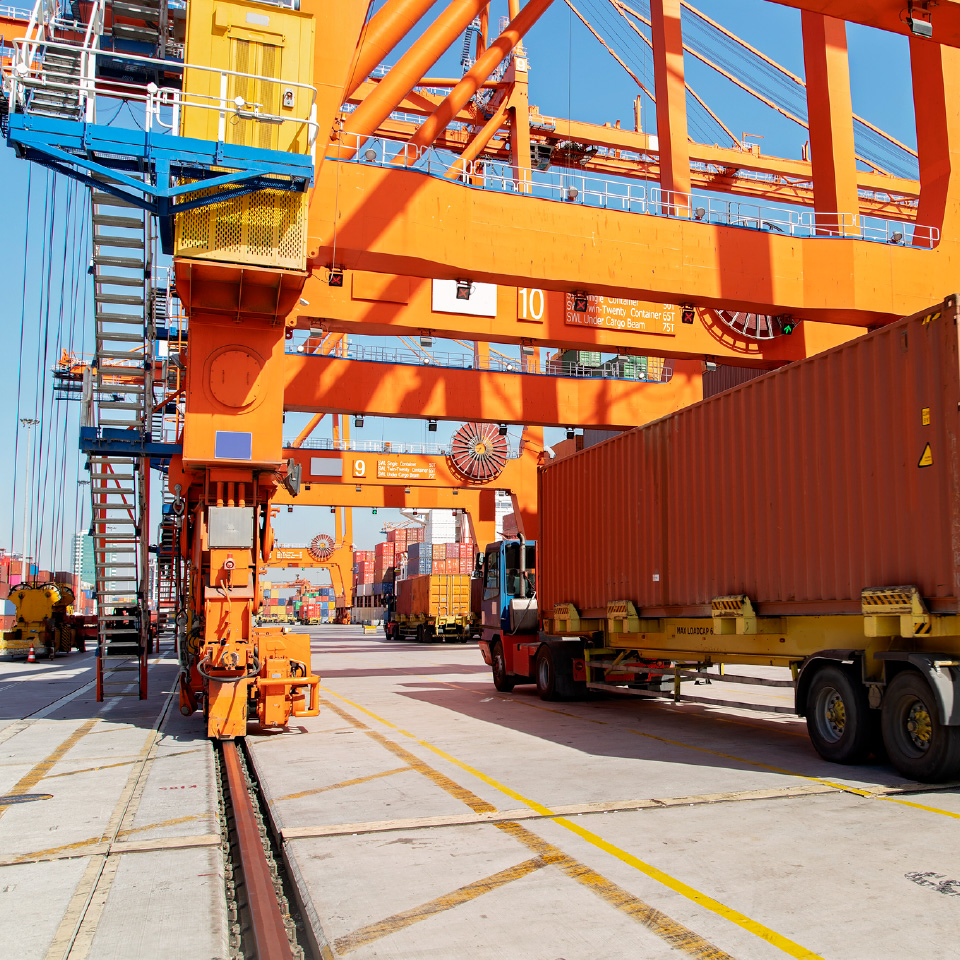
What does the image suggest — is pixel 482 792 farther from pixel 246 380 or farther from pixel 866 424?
pixel 246 380

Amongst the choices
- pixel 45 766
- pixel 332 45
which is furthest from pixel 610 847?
pixel 332 45

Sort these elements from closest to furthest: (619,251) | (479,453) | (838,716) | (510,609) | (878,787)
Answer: (878,787) → (838,716) → (619,251) → (510,609) → (479,453)

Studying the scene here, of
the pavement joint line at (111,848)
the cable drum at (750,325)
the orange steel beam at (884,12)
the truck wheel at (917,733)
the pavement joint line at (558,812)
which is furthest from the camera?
the cable drum at (750,325)

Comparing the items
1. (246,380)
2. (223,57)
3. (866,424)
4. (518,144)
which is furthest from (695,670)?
(518,144)

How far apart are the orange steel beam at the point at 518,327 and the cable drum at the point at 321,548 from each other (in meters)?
55.6

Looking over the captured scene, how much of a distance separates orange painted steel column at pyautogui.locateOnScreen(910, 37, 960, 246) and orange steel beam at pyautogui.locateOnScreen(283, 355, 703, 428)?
650cm

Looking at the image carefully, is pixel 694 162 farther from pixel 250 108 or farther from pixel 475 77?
pixel 250 108

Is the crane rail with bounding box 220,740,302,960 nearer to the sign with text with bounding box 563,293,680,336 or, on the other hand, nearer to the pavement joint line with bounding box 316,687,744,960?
the pavement joint line with bounding box 316,687,744,960

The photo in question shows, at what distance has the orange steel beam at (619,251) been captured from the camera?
40.5 ft

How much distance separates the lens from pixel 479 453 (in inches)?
1200


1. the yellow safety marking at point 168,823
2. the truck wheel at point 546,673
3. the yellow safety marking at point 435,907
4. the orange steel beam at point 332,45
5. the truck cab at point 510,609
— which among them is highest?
the orange steel beam at point 332,45

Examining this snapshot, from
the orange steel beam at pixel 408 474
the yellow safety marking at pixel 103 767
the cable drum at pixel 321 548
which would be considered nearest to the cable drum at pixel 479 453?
the orange steel beam at pixel 408 474

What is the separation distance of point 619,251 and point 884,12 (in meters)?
4.49

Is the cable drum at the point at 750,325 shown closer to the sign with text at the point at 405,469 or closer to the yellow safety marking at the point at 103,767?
the yellow safety marking at the point at 103,767
